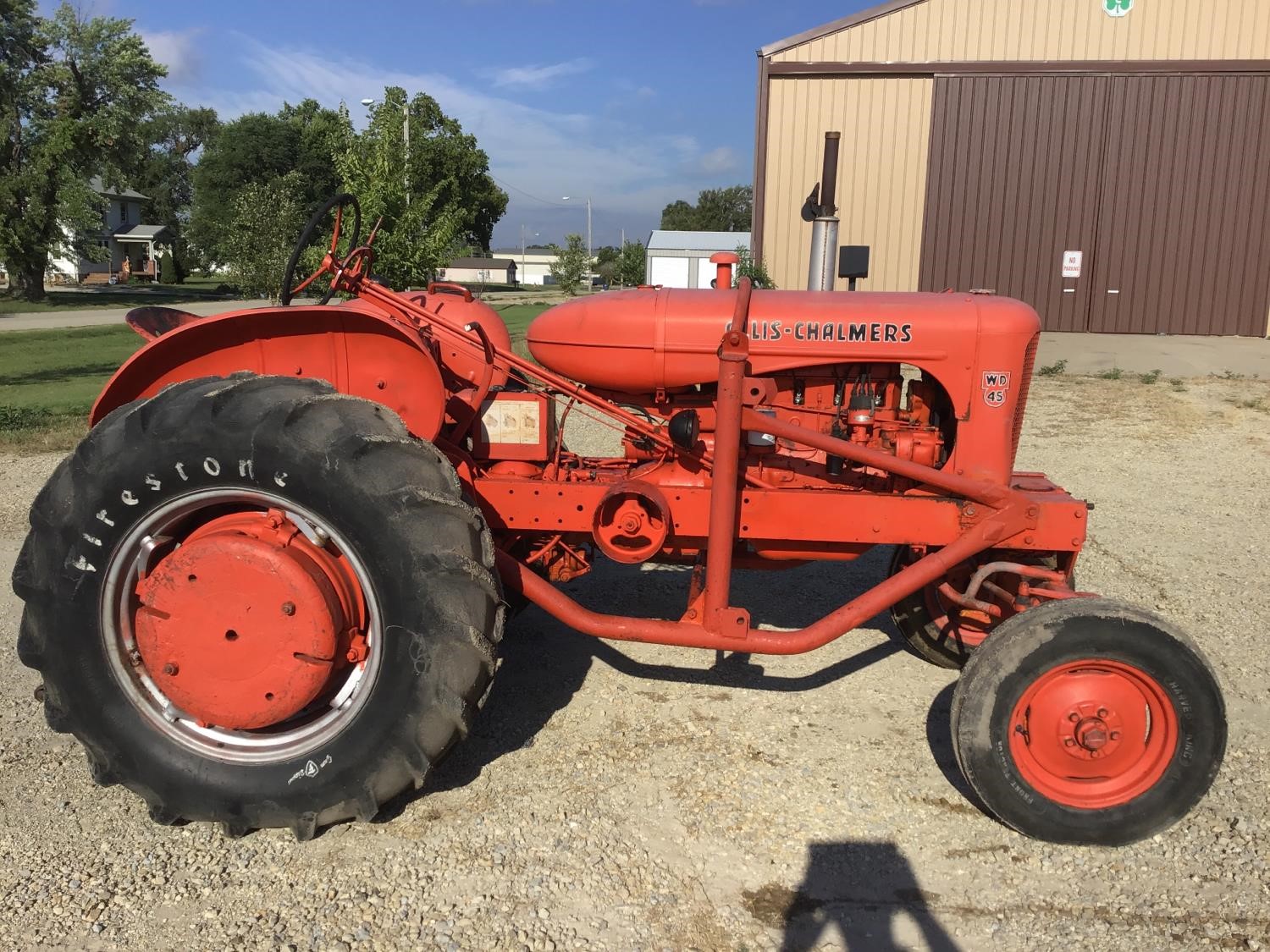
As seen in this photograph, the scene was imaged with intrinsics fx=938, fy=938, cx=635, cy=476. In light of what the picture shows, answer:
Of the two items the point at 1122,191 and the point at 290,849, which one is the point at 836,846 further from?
the point at 1122,191

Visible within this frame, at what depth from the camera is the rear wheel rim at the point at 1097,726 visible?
103 inches

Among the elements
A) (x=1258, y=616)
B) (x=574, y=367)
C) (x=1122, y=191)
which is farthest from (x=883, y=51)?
(x=574, y=367)

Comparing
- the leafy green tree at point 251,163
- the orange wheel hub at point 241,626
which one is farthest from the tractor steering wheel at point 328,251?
the leafy green tree at point 251,163

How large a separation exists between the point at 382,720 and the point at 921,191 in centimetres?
1506

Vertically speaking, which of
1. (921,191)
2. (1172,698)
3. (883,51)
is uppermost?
(883,51)

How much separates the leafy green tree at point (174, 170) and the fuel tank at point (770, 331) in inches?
2264

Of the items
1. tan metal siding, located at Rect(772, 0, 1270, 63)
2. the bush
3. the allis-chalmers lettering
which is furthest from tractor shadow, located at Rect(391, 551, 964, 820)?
the bush

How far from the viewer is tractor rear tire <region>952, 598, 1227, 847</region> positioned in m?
2.59

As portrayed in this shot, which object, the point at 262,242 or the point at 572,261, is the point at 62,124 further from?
the point at 572,261

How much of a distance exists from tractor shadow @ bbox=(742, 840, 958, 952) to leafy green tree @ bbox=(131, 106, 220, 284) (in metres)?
58.7

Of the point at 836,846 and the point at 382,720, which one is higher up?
the point at 382,720

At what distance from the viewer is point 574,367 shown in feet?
10.9

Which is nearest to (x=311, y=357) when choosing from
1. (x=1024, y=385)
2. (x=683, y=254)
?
(x=1024, y=385)

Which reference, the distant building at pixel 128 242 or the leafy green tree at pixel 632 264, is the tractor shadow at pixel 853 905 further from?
the distant building at pixel 128 242
